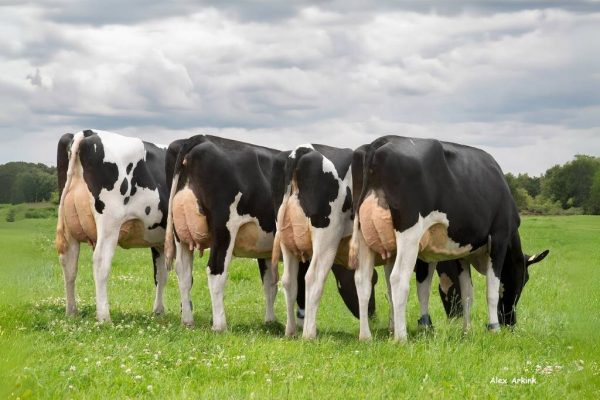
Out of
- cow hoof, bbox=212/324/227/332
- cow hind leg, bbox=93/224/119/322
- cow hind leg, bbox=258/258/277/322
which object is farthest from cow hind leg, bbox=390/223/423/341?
cow hind leg, bbox=93/224/119/322

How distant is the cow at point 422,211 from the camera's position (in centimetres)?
1223

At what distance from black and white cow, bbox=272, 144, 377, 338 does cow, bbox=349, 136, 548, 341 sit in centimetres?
42

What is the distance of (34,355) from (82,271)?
13.4 m

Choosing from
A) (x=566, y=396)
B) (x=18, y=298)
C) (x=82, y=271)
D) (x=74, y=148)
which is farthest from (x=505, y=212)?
(x=82, y=271)

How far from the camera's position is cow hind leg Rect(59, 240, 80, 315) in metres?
14.7

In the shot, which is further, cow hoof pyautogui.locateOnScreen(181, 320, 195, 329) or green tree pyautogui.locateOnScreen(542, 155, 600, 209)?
green tree pyautogui.locateOnScreen(542, 155, 600, 209)

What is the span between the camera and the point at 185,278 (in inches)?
558

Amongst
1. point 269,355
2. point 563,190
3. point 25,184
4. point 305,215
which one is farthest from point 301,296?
point 563,190

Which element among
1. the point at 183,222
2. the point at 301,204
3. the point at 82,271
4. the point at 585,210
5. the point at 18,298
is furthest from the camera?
the point at 585,210

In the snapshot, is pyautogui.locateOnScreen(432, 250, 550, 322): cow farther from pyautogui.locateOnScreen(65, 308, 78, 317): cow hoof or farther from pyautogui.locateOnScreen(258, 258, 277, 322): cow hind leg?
pyautogui.locateOnScreen(65, 308, 78, 317): cow hoof

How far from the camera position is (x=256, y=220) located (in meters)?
14.1

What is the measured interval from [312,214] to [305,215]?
126 mm

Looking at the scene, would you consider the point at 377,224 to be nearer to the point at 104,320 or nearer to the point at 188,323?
the point at 188,323

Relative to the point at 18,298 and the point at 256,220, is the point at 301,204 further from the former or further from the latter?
the point at 18,298
